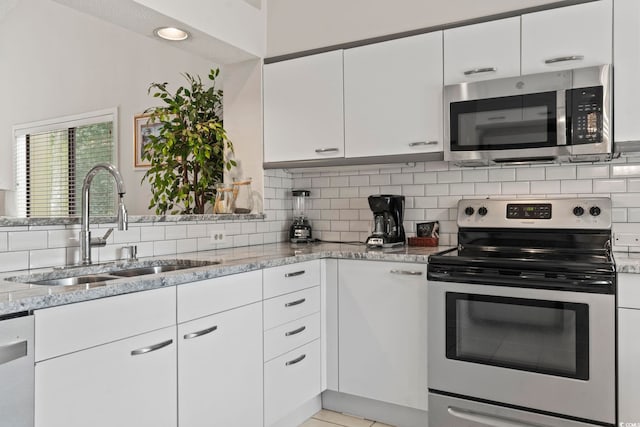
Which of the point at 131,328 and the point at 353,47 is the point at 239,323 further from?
the point at 353,47

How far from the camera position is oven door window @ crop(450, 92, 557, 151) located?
2383 millimetres

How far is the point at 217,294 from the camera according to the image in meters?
1.99

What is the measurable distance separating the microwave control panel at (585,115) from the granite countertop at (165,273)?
0.88 metres

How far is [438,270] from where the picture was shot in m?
2.37

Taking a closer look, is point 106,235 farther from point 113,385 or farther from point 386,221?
point 386,221

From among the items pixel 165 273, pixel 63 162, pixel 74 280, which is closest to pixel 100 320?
pixel 165 273

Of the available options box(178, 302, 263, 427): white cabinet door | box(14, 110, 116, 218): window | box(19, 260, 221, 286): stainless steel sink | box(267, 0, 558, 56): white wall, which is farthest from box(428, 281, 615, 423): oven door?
box(14, 110, 116, 218): window

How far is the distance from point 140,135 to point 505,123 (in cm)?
293

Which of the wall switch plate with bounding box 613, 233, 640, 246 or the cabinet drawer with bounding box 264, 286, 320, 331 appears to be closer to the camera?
the cabinet drawer with bounding box 264, 286, 320, 331

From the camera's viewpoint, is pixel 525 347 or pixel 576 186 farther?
pixel 576 186

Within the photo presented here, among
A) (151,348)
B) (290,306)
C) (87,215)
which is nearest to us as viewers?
(151,348)

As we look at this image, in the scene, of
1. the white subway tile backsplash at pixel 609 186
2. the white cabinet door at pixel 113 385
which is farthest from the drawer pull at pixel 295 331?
the white subway tile backsplash at pixel 609 186

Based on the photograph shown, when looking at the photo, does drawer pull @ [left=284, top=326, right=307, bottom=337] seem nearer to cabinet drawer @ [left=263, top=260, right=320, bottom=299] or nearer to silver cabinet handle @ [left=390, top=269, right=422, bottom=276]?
cabinet drawer @ [left=263, top=260, right=320, bottom=299]

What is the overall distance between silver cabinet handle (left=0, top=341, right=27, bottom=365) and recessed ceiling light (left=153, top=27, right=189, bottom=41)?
190 centimetres
